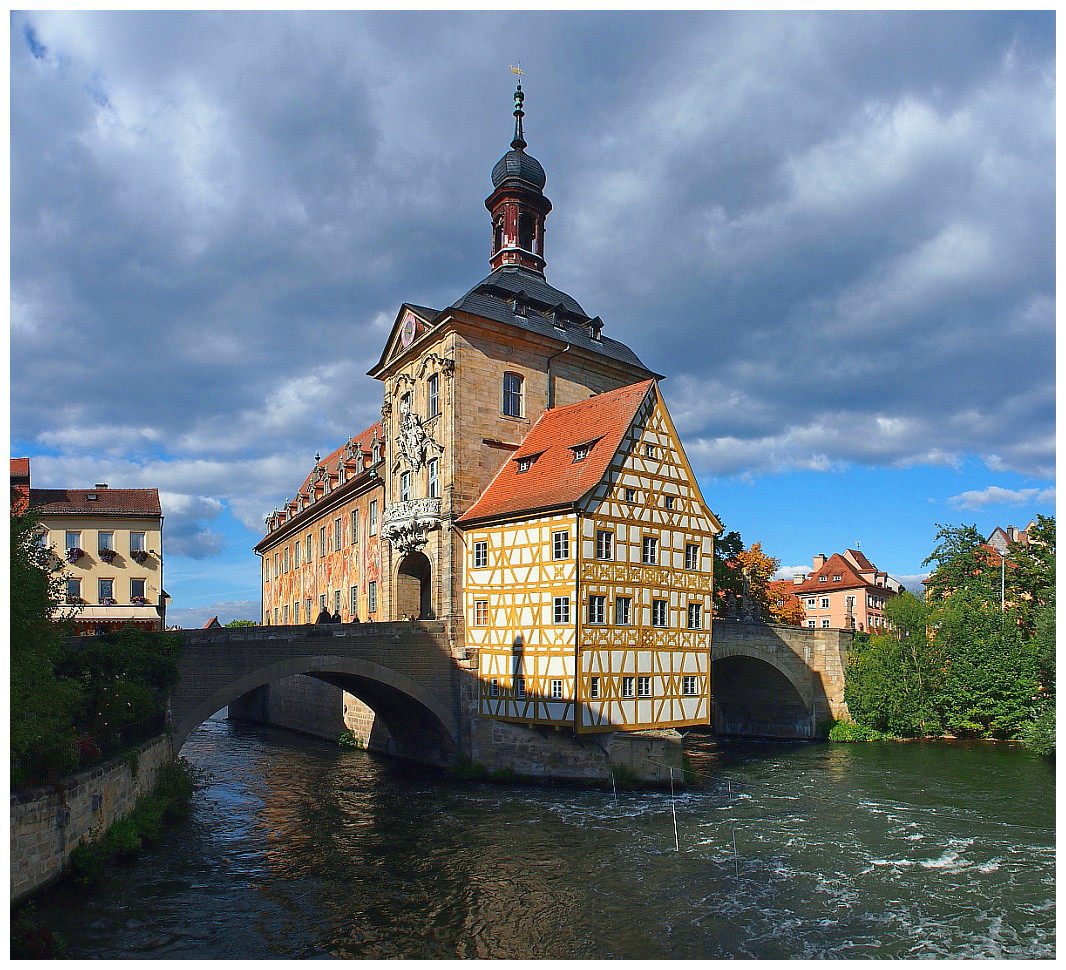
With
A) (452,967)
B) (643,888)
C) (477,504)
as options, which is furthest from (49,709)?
(477,504)

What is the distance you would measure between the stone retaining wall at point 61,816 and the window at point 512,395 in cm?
1734

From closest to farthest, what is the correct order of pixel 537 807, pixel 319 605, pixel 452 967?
pixel 452 967
pixel 537 807
pixel 319 605

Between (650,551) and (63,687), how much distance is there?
17.0m

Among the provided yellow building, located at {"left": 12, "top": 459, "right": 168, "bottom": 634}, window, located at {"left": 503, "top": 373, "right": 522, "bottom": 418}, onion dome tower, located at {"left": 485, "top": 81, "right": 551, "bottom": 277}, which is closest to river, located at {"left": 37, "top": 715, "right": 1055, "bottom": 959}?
window, located at {"left": 503, "top": 373, "right": 522, "bottom": 418}

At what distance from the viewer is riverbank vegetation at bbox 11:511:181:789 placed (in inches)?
555

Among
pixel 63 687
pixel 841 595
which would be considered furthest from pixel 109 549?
pixel 841 595

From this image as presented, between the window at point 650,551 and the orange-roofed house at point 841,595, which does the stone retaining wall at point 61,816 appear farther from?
the orange-roofed house at point 841,595

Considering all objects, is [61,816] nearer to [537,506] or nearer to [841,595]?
[537,506]

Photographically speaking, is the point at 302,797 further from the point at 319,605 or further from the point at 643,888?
the point at 319,605

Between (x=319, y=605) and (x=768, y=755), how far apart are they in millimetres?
24795

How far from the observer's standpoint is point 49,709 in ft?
47.3

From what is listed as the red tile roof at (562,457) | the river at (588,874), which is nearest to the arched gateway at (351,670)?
the river at (588,874)

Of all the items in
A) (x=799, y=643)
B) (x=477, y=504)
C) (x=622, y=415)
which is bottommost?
(x=799, y=643)

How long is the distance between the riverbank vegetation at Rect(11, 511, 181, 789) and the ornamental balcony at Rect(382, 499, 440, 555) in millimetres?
10595
